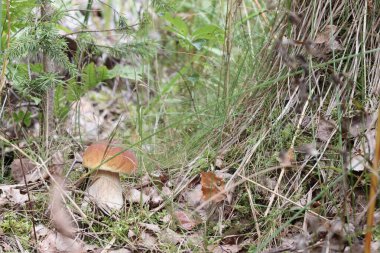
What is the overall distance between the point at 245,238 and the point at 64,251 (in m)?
0.80

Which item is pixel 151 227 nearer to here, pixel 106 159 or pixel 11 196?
pixel 106 159

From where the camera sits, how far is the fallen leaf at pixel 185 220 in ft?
8.20

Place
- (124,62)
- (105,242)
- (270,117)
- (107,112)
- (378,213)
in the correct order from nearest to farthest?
(378,213), (105,242), (270,117), (107,112), (124,62)

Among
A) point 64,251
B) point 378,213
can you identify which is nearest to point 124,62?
point 64,251

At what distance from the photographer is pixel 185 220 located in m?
2.54

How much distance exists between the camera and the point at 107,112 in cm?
457

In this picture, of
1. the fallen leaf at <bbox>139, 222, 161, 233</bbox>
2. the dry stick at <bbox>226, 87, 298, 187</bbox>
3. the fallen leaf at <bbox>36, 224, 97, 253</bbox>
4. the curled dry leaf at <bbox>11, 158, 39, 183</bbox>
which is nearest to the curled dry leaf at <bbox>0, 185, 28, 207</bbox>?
the curled dry leaf at <bbox>11, 158, 39, 183</bbox>

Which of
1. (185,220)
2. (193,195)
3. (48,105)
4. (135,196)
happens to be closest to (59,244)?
(135,196)

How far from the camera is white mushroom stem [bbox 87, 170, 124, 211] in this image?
2607 mm

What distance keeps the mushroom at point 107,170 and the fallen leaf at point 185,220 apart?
0.96 ft

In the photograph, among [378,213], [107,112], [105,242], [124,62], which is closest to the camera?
[378,213]

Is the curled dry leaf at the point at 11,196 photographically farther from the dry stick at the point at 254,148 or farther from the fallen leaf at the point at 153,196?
the dry stick at the point at 254,148

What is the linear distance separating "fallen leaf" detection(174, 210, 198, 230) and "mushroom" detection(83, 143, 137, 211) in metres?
0.29

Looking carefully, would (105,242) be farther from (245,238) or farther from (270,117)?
(270,117)
